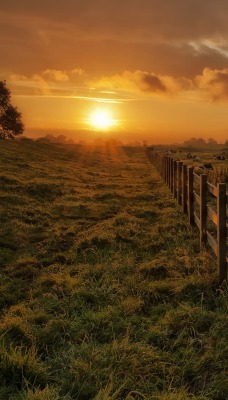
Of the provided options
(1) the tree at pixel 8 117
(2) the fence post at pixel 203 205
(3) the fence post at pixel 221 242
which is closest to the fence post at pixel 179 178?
(2) the fence post at pixel 203 205

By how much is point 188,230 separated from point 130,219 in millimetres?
2549

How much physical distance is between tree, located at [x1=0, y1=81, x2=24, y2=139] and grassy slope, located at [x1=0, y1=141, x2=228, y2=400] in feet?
204

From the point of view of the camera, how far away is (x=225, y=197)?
7.86 metres

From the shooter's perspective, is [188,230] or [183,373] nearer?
[183,373]

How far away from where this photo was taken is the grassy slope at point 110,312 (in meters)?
4.71

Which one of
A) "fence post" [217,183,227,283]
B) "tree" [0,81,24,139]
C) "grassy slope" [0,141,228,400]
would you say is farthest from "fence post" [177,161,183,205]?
"tree" [0,81,24,139]

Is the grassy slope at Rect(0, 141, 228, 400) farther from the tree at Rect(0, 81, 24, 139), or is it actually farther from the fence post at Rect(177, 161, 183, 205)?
the tree at Rect(0, 81, 24, 139)

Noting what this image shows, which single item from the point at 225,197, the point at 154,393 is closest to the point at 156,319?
the point at 154,393

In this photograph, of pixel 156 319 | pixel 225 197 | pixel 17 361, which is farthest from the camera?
pixel 225 197

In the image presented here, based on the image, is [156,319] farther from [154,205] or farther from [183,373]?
[154,205]

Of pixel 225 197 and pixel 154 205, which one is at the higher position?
pixel 225 197

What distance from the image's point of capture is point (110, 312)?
21.5 ft

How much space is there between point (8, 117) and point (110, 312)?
7060 cm

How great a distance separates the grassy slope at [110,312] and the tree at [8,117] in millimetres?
62304
